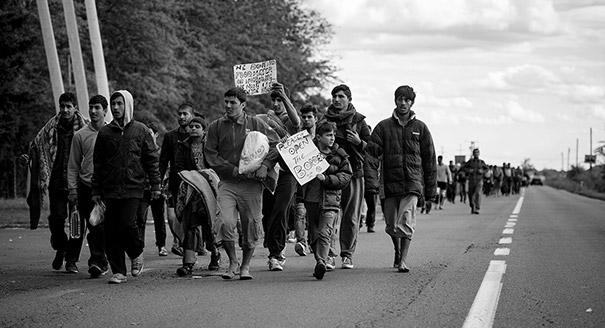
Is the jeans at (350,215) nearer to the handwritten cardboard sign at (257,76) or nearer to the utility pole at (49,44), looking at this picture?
the handwritten cardboard sign at (257,76)

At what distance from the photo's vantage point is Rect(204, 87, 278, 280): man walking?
1086 centimetres

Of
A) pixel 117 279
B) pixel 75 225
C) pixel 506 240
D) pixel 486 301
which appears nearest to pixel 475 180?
pixel 506 240

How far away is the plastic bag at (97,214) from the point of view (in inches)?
427

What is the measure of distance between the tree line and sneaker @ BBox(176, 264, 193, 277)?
21357 mm

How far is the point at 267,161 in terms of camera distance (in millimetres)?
10930

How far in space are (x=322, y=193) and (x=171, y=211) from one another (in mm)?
4298

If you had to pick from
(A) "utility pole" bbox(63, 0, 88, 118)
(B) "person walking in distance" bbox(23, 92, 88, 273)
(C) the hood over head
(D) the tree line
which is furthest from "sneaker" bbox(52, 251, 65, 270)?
(D) the tree line

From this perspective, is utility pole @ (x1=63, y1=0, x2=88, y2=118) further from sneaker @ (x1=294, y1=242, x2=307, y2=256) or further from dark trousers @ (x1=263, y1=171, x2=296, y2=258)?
dark trousers @ (x1=263, y1=171, x2=296, y2=258)

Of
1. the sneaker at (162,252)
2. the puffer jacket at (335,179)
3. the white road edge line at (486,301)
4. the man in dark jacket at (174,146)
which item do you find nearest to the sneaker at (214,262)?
the man in dark jacket at (174,146)

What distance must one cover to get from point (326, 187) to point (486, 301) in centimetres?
287

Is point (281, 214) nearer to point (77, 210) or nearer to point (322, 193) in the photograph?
point (322, 193)

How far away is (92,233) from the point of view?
1157 cm

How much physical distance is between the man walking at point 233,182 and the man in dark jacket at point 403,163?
5.03ft

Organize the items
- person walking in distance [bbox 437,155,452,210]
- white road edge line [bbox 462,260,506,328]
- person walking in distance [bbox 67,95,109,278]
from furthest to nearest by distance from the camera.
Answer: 1. person walking in distance [bbox 437,155,452,210]
2. person walking in distance [bbox 67,95,109,278]
3. white road edge line [bbox 462,260,506,328]
